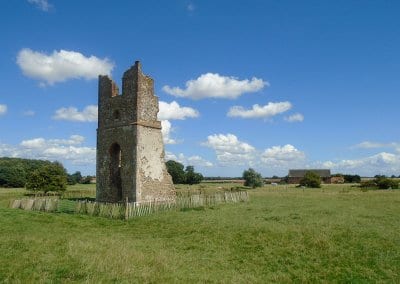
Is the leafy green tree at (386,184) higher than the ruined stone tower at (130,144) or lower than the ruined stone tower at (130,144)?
lower

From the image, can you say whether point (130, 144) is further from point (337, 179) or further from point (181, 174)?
point (337, 179)

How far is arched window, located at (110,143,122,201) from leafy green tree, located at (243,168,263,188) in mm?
43310

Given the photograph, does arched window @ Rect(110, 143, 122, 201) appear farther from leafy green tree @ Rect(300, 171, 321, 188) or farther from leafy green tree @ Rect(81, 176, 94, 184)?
leafy green tree @ Rect(81, 176, 94, 184)

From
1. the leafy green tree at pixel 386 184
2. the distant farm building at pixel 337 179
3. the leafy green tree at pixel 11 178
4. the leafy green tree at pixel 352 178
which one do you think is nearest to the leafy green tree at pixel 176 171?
the leafy green tree at pixel 11 178

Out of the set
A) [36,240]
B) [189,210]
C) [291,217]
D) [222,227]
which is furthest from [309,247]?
[189,210]

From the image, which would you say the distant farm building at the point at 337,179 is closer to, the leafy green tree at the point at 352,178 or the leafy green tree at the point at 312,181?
the leafy green tree at the point at 352,178

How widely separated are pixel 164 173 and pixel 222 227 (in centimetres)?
1089

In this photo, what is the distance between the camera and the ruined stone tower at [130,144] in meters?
24.8

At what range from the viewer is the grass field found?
9781mm

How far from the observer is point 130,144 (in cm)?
2517

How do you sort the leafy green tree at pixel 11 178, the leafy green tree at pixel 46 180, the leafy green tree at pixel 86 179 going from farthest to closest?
the leafy green tree at pixel 86 179, the leafy green tree at pixel 11 178, the leafy green tree at pixel 46 180

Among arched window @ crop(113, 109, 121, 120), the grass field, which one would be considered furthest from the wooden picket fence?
arched window @ crop(113, 109, 121, 120)

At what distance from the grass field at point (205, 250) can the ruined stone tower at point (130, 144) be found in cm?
627

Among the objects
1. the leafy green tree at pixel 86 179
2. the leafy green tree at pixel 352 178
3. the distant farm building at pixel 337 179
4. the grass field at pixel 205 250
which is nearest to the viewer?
the grass field at pixel 205 250
